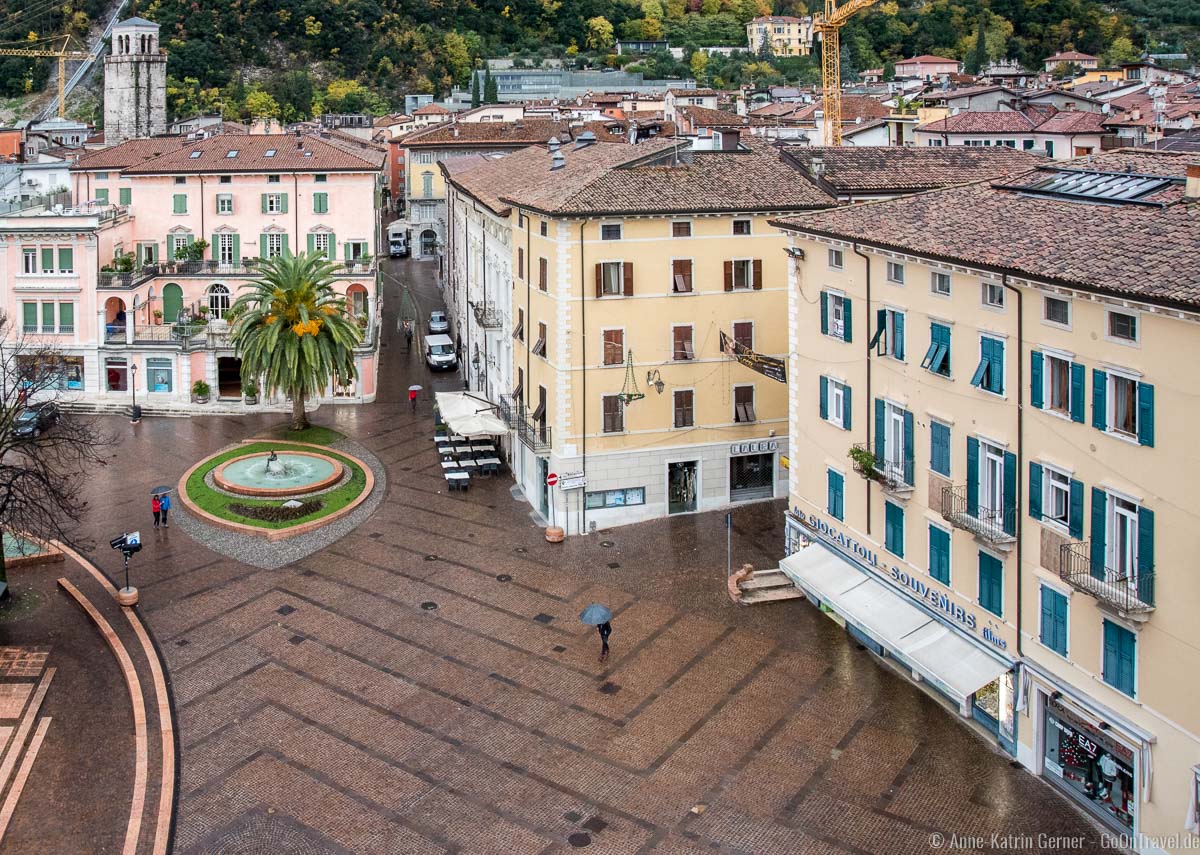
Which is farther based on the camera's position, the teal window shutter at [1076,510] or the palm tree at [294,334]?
the palm tree at [294,334]

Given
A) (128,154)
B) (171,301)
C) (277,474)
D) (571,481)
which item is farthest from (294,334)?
(128,154)

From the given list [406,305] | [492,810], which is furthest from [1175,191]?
[406,305]

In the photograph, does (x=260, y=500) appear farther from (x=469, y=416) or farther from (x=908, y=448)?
(x=908, y=448)

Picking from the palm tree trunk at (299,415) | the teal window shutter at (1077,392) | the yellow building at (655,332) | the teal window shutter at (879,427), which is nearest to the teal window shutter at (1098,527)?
the teal window shutter at (1077,392)

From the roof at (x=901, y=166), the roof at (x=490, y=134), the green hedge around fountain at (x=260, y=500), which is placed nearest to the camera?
the green hedge around fountain at (x=260, y=500)

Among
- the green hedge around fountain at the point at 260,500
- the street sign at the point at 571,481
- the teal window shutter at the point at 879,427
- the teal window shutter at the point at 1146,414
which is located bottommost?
the green hedge around fountain at the point at 260,500

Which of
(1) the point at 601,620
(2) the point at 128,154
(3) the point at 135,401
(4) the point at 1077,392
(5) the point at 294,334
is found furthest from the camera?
(2) the point at 128,154

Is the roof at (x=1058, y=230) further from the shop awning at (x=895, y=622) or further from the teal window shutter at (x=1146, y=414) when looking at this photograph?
the shop awning at (x=895, y=622)
